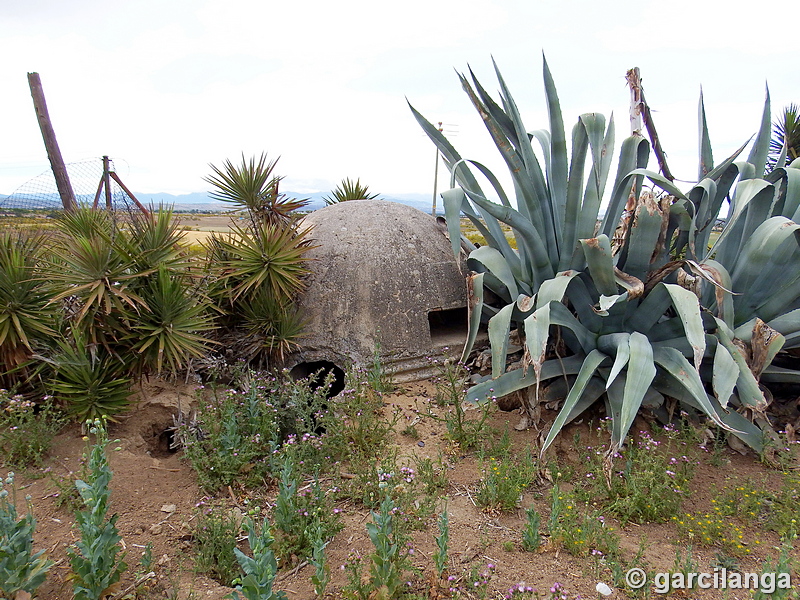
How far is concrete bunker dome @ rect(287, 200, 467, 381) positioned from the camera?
474 cm

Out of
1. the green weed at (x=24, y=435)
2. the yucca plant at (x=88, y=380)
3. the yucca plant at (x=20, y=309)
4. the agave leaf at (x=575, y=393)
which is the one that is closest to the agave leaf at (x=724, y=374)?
the agave leaf at (x=575, y=393)

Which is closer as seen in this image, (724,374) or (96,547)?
(96,547)

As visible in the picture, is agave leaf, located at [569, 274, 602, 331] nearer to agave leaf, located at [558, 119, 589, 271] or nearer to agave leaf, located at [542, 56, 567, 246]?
agave leaf, located at [558, 119, 589, 271]

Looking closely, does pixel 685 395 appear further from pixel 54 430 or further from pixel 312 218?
pixel 54 430

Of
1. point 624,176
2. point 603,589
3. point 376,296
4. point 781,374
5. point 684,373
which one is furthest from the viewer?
point 376,296

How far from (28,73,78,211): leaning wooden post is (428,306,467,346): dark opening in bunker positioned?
3799 millimetres

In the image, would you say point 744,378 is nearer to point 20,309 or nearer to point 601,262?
point 601,262

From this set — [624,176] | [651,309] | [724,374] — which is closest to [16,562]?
[724,374]

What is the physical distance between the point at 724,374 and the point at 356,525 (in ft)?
7.39

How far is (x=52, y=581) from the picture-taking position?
274cm

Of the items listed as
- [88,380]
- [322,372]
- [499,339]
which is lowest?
[322,372]

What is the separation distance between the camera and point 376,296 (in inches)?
189

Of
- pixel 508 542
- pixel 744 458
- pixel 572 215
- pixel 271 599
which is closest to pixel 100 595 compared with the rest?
pixel 271 599

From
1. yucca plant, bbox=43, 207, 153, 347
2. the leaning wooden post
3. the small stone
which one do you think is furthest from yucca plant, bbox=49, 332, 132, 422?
the small stone
